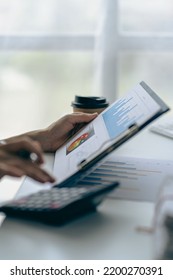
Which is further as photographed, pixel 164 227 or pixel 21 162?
pixel 21 162

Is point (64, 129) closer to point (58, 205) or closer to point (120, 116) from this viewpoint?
point (120, 116)

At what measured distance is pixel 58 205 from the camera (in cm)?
88

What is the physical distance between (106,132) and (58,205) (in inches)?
10.0

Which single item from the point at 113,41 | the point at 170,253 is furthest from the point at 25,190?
the point at 113,41

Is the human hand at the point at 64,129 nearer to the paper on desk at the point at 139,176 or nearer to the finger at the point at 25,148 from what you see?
the paper on desk at the point at 139,176

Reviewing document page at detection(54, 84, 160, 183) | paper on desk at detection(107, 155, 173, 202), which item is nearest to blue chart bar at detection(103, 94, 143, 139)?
document page at detection(54, 84, 160, 183)

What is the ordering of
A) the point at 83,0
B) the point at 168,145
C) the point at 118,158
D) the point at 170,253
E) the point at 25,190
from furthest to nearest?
the point at 83,0 < the point at 168,145 < the point at 118,158 < the point at 25,190 < the point at 170,253

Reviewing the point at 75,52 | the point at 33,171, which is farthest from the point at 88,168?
the point at 75,52

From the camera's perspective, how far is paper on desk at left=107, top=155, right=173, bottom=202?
1038mm

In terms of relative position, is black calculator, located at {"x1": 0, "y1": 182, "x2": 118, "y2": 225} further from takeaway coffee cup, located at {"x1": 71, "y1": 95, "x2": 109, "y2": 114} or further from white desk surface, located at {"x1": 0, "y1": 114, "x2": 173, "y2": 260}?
takeaway coffee cup, located at {"x1": 71, "y1": 95, "x2": 109, "y2": 114}

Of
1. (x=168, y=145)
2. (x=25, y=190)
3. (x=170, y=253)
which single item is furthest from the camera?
(x=168, y=145)

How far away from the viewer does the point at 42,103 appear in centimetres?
256
